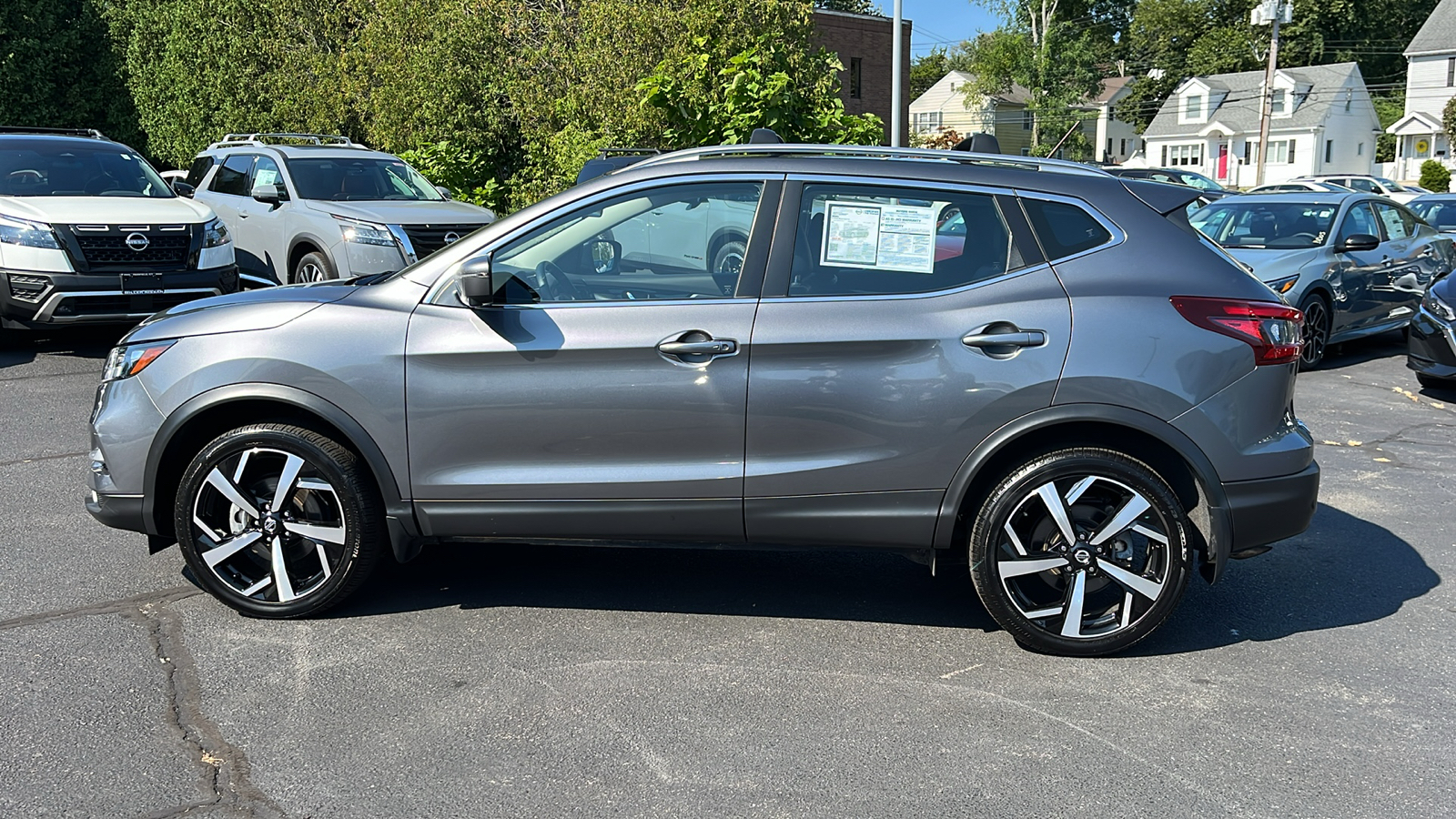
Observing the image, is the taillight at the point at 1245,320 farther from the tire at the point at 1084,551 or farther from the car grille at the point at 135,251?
the car grille at the point at 135,251

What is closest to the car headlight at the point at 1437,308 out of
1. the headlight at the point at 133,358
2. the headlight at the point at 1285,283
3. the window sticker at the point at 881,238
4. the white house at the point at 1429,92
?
the headlight at the point at 1285,283

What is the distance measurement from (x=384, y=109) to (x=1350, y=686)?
19.7 metres

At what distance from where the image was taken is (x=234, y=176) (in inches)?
543

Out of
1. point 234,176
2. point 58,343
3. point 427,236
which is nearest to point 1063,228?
point 427,236

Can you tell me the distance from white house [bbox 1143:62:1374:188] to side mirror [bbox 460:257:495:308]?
70.6 meters

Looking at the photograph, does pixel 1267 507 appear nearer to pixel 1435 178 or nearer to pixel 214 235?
pixel 214 235

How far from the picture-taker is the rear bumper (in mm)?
4340

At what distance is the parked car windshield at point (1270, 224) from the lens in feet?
38.2

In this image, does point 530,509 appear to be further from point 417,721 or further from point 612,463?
point 417,721

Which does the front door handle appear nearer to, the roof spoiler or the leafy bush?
the roof spoiler

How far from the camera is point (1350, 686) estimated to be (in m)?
4.21

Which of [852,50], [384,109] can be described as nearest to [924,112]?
[852,50]

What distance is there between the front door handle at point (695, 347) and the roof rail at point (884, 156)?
76cm

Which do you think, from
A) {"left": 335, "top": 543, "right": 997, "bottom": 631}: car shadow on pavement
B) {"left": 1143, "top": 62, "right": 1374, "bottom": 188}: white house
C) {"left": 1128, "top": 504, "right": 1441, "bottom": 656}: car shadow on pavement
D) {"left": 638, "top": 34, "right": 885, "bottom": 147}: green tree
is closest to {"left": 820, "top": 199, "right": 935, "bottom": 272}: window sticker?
{"left": 335, "top": 543, "right": 997, "bottom": 631}: car shadow on pavement
